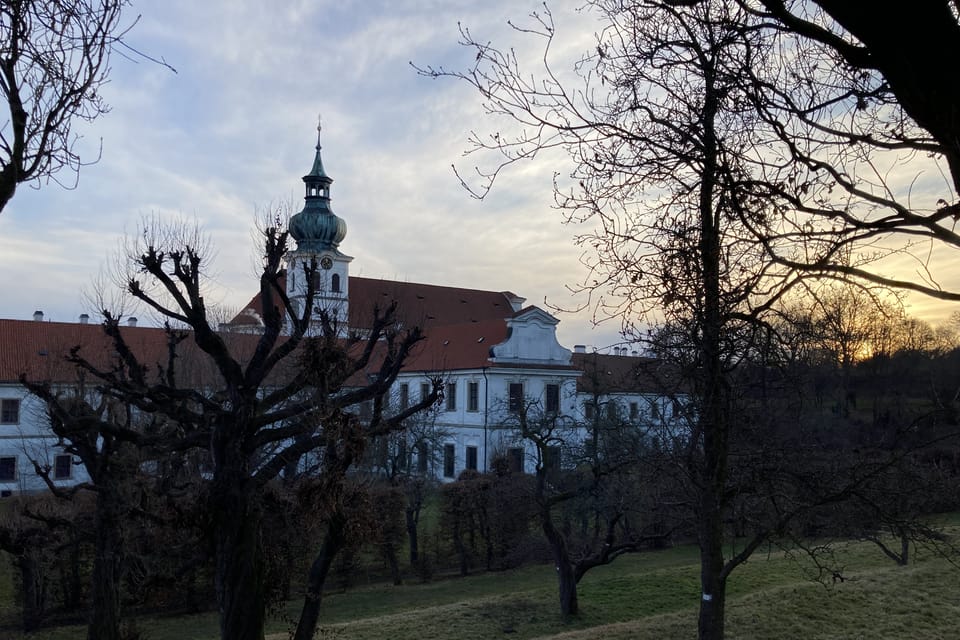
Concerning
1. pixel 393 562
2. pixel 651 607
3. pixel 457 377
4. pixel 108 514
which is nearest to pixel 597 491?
pixel 651 607

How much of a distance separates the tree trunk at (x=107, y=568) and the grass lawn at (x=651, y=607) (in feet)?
9.84

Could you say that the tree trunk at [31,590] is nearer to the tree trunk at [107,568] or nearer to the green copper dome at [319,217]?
the tree trunk at [107,568]

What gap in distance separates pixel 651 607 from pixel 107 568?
981 centimetres

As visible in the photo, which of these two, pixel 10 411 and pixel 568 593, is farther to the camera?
pixel 10 411

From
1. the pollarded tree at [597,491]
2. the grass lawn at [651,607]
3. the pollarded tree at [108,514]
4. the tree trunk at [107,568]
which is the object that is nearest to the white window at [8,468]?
the grass lawn at [651,607]

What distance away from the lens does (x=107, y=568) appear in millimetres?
10211

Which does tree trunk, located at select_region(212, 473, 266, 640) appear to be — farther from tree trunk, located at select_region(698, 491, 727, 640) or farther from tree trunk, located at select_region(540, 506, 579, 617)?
tree trunk, located at select_region(540, 506, 579, 617)

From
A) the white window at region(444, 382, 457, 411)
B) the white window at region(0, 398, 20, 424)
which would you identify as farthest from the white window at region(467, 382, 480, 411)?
the white window at region(0, 398, 20, 424)

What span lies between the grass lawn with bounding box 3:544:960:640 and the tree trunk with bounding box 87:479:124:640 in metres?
3.00

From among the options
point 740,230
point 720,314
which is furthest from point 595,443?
point 740,230

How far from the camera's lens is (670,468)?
8758 mm

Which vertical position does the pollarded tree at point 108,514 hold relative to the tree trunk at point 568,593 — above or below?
above

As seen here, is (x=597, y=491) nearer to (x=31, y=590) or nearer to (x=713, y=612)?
(x=713, y=612)

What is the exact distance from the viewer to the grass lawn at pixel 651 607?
10.1 metres
